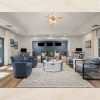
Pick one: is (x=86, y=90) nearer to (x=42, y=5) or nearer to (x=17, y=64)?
(x=42, y=5)

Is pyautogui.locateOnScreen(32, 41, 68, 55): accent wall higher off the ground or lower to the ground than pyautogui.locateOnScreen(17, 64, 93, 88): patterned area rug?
higher

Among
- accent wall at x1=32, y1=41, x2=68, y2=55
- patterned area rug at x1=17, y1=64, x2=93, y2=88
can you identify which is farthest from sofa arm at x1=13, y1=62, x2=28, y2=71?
accent wall at x1=32, y1=41, x2=68, y2=55

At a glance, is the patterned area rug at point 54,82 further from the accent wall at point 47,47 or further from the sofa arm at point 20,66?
the accent wall at point 47,47

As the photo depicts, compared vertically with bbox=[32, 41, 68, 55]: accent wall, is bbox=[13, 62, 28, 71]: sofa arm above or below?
below

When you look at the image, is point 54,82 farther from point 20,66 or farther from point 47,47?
point 47,47

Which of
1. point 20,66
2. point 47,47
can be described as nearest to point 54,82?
point 20,66

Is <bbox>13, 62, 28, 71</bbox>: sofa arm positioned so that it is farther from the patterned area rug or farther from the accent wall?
the accent wall

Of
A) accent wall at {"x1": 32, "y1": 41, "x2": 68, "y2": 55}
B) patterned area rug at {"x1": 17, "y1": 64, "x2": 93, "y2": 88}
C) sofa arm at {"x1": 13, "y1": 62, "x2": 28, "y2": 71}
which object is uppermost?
accent wall at {"x1": 32, "y1": 41, "x2": 68, "y2": 55}

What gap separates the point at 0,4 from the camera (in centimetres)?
39

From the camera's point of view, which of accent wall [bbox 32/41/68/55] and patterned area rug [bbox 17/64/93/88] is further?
accent wall [bbox 32/41/68/55]

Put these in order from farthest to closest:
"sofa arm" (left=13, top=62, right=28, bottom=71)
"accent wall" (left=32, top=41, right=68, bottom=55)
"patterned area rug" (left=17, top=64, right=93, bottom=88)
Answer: "accent wall" (left=32, top=41, right=68, bottom=55)
"sofa arm" (left=13, top=62, right=28, bottom=71)
"patterned area rug" (left=17, top=64, right=93, bottom=88)

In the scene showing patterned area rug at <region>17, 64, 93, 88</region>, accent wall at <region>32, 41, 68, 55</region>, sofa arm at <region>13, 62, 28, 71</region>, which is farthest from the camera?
accent wall at <region>32, 41, 68, 55</region>

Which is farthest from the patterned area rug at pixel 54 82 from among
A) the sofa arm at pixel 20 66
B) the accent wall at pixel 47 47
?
the accent wall at pixel 47 47

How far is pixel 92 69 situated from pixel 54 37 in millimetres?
6452
